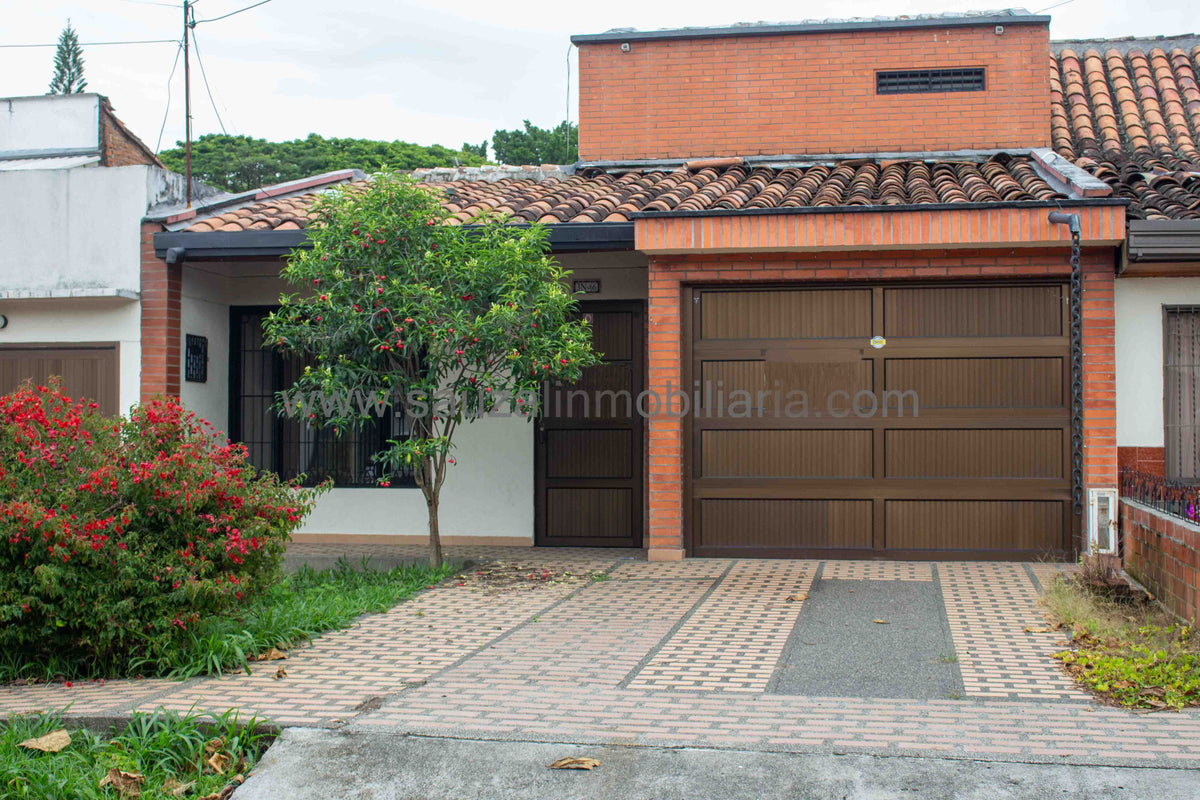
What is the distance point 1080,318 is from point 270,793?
7.10 meters

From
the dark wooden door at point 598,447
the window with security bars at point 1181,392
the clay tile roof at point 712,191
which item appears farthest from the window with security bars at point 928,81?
the dark wooden door at point 598,447

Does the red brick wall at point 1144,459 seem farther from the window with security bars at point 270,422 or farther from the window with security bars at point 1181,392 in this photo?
the window with security bars at point 270,422

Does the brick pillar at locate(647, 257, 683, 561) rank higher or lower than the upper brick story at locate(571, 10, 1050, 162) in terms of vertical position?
lower

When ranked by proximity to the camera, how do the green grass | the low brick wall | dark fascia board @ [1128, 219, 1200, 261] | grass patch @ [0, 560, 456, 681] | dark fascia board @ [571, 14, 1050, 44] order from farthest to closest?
dark fascia board @ [571, 14, 1050, 44] < dark fascia board @ [1128, 219, 1200, 261] < the low brick wall < grass patch @ [0, 560, 456, 681] < the green grass

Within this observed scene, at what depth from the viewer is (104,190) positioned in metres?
10.2

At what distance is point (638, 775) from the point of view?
436 centimetres

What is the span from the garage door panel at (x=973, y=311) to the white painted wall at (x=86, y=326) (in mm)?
6935

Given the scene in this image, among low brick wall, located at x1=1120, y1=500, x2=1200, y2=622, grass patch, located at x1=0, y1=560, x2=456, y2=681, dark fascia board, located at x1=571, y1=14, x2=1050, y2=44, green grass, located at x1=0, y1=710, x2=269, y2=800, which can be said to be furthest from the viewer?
dark fascia board, located at x1=571, y1=14, x2=1050, y2=44

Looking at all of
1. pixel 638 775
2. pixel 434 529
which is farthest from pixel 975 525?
pixel 638 775

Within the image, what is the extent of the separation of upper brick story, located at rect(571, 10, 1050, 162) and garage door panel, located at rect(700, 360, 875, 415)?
354cm

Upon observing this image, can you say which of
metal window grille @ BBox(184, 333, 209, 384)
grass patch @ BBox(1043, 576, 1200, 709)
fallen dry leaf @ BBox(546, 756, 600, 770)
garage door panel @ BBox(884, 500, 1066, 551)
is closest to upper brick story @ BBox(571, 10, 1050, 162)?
garage door panel @ BBox(884, 500, 1066, 551)

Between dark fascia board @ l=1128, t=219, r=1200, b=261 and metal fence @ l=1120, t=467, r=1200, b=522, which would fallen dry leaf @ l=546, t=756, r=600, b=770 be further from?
dark fascia board @ l=1128, t=219, r=1200, b=261

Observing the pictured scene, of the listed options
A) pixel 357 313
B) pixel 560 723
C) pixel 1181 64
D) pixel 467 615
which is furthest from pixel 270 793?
pixel 1181 64

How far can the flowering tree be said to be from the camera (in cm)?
812
